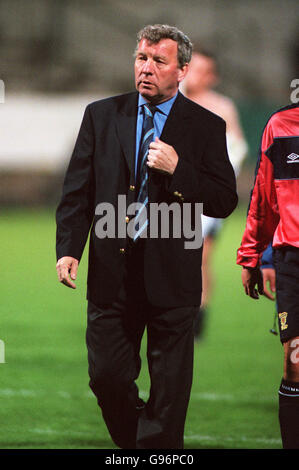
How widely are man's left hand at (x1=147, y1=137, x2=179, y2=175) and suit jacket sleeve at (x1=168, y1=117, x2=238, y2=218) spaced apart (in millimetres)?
104

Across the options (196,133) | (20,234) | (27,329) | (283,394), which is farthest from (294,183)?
(20,234)

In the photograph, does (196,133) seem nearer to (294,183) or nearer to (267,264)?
(294,183)

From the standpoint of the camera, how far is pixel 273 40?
33094 millimetres

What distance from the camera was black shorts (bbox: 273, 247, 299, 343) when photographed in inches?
173

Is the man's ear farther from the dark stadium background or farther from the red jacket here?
the dark stadium background

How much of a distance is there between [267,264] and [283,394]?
0.81 metres

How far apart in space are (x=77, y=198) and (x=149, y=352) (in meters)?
0.79

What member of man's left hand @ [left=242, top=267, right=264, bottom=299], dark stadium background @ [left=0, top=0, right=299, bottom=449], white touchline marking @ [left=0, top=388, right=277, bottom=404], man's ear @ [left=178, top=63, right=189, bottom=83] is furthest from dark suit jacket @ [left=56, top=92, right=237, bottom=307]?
white touchline marking @ [left=0, top=388, right=277, bottom=404]

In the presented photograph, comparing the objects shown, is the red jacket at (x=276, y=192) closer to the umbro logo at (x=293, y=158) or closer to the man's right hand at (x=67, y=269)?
the umbro logo at (x=293, y=158)

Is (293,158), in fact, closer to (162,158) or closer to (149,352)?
(162,158)

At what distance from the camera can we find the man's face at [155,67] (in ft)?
13.9

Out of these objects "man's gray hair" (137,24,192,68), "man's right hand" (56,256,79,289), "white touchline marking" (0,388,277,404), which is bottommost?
"white touchline marking" (0,388,277,404)

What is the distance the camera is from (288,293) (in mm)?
4426

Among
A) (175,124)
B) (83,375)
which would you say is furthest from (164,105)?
(83,375)
